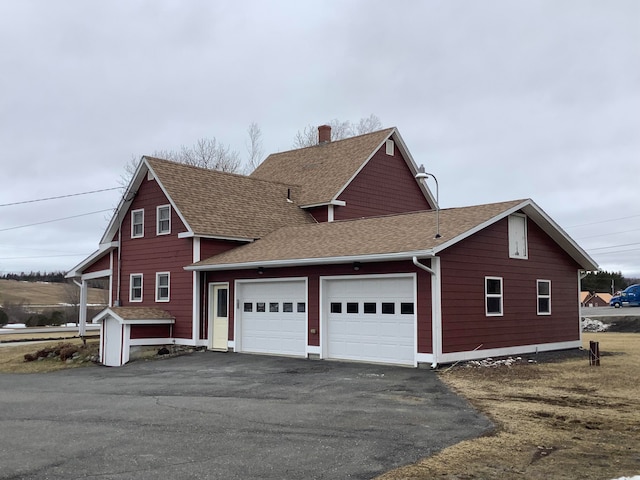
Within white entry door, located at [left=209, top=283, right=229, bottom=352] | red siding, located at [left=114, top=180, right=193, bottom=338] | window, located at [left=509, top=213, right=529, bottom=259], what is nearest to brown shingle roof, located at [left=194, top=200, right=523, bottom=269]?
window, located at [left=509, top=213, right=529, bottom=259]

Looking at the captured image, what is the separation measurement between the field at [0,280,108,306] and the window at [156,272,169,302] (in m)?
48.2

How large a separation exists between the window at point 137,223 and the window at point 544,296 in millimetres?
13784

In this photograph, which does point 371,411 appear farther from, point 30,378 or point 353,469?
point 30,378

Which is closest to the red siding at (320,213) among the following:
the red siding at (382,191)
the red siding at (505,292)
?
the red siding at (382,191)

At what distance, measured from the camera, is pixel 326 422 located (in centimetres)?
925

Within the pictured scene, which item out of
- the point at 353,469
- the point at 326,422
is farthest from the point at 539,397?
the point at 353,469

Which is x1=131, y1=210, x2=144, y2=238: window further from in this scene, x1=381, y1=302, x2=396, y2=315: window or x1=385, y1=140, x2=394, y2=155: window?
x1=381, y1=302, x2=396, y2=315: window

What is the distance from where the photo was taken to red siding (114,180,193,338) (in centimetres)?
2098

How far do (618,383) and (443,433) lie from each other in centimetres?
618

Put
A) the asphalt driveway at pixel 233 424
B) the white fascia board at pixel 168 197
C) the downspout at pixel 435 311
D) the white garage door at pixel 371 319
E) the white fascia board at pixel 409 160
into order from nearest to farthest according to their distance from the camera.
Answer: the asphalt driveway at pixel 233 424 → the downspout at pixel 435 311 → the white garage door at pixel 371 319 → the white fascia board at pixel 168 197 → the white fascia board at pixel 409 160

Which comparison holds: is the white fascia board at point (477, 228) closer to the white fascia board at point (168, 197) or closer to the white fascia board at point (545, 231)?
the white fascia board at point (545, 231)

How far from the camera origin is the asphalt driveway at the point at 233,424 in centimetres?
693

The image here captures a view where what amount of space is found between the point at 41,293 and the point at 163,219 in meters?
69.9

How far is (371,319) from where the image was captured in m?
16.6
